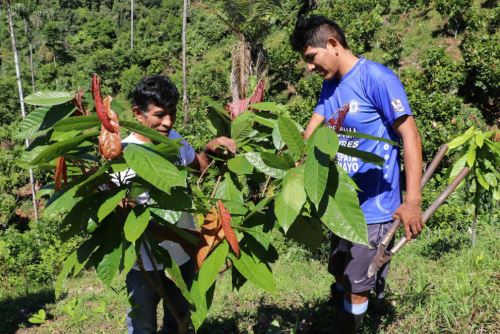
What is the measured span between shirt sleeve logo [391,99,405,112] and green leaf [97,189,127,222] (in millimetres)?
1034

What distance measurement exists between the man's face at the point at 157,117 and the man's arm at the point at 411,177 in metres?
0.83

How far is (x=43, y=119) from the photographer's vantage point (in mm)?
1059

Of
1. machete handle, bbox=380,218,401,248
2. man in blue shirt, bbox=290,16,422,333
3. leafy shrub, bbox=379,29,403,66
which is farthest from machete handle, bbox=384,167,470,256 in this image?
leafy shrub, bbox=379,29,403,66

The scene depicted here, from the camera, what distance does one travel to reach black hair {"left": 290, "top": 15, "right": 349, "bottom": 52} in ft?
5.88

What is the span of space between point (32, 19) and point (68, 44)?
28.9ft

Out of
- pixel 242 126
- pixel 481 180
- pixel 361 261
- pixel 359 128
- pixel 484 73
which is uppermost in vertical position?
pixel 242 126

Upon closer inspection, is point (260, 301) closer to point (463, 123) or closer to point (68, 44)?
point (463, 123)

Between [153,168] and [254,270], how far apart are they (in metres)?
0.40

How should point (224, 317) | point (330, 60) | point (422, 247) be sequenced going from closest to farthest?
point (330, 60) → point (224, 317) → point (422, 247)

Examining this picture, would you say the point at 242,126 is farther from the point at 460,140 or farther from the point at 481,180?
the point at 481,180

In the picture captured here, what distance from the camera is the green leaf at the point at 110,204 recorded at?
3.18ft

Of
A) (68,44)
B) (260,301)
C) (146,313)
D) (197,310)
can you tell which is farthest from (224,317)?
(68,44)

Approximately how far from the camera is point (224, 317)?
266 cm

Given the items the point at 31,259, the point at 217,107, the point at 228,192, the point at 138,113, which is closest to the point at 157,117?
the point at 138,113
